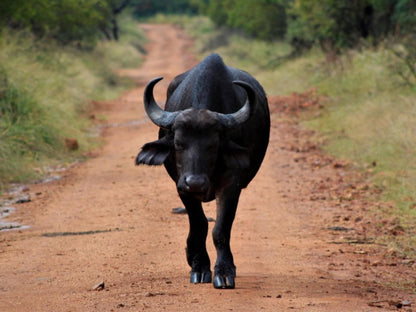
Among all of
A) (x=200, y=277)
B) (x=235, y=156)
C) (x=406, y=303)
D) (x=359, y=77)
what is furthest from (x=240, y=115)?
(x=359, y=77)

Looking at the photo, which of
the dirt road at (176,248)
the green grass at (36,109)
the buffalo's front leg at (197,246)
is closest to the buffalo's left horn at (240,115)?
the buffalo's front leg at (197,246)

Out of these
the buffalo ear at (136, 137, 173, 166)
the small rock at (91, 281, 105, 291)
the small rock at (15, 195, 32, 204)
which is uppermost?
the buffalo ear at (136, 137, 173, 166)

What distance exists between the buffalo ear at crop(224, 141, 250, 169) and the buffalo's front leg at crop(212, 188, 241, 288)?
235 mm

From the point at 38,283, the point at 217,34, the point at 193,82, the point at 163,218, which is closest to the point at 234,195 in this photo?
the point at 193,82

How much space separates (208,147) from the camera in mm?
5715

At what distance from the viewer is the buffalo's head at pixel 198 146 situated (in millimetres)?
5609

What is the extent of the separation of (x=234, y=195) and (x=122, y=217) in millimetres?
3252

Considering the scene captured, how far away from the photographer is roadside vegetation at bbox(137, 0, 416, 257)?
11.0 m

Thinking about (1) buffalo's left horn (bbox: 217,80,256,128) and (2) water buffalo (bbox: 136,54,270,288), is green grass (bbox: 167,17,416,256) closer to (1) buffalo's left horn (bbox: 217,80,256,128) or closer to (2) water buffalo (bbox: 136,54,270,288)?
(2) water buffalo (bbox: 136,54,270,288)

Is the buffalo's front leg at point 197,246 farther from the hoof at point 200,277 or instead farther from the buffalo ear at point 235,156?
the buffalo ear at point 235,156

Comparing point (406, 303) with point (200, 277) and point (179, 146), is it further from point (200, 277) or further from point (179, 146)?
point (179, 146)

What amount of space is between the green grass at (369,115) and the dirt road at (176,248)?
0.52 metres

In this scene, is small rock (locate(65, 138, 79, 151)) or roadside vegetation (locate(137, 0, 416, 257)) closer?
roadside vegetation (locate(137, 0, 416, 257))

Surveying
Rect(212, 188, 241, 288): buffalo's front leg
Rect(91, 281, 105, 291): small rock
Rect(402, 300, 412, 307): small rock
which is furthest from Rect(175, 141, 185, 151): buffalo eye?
Rect(402, 300, 412, 307): small rock
